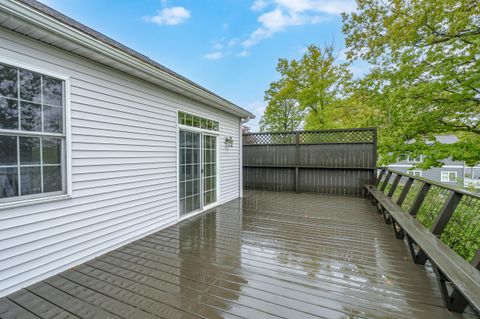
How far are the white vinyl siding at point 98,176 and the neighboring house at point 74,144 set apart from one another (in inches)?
0.4

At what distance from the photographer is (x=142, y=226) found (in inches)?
145

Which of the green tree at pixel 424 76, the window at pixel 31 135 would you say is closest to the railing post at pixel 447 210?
the window at pixel 31 135

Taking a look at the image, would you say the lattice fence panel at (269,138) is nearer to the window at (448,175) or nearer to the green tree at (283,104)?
the green tree at (283,104)

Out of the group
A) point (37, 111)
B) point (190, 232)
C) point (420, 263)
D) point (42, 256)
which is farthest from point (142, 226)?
point (420, 263)

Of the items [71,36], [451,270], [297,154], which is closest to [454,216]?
[451,270]

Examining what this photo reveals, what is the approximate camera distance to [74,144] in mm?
2670

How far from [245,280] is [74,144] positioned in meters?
2.56

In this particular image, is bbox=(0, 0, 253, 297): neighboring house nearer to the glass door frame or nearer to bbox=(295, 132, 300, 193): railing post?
the glass door frame

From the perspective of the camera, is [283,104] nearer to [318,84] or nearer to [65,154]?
[318,84]

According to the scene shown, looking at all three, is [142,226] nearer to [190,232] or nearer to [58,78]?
[190,232]

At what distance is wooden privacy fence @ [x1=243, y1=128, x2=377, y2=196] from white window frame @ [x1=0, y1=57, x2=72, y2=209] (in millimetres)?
6525

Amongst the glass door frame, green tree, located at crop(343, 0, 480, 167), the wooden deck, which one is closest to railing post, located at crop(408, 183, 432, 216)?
the wooden deck

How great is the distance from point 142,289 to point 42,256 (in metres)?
1.22

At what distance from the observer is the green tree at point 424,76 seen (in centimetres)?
540
